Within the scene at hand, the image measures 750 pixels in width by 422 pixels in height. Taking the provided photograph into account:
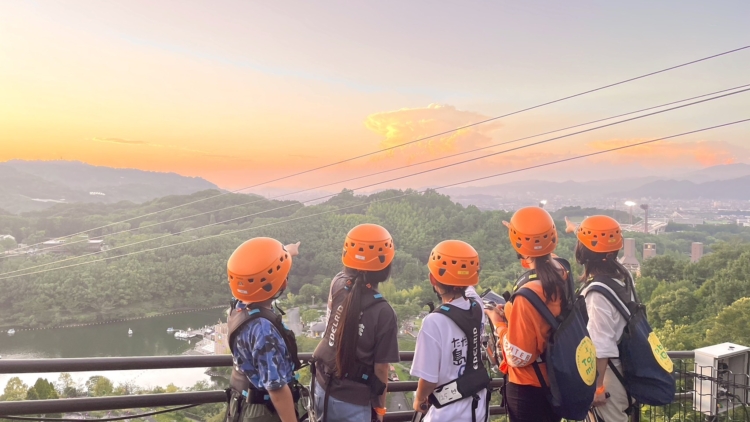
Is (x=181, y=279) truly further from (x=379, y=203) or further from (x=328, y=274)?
(x=379, y=203)

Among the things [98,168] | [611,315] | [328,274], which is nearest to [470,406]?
[611,315]

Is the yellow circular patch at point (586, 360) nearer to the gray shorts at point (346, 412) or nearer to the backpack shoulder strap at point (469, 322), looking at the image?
the backpack shoulder strap at point (469, 322)

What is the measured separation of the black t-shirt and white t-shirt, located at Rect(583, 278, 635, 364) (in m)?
1.31

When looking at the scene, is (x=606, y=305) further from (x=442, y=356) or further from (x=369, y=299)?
(x=369, y=299)

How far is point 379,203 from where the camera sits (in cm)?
7094

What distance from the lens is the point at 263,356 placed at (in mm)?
2133

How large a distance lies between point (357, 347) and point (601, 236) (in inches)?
72.3

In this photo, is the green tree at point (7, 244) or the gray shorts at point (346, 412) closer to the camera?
the gray shorts at point (346, 412)

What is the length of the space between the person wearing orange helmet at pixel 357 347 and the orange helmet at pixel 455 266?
296mm

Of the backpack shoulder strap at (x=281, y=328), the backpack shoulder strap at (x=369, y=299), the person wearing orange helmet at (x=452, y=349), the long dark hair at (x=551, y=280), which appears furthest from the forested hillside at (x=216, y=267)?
the backpack shoulder strap at (x=281, y=328)

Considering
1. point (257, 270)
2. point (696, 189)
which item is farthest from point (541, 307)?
point (696, 189)

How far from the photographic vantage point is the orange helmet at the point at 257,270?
2.24 metres

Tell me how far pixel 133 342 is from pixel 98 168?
36.9 meters

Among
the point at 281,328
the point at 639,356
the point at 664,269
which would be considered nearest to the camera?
the point at 281,328
